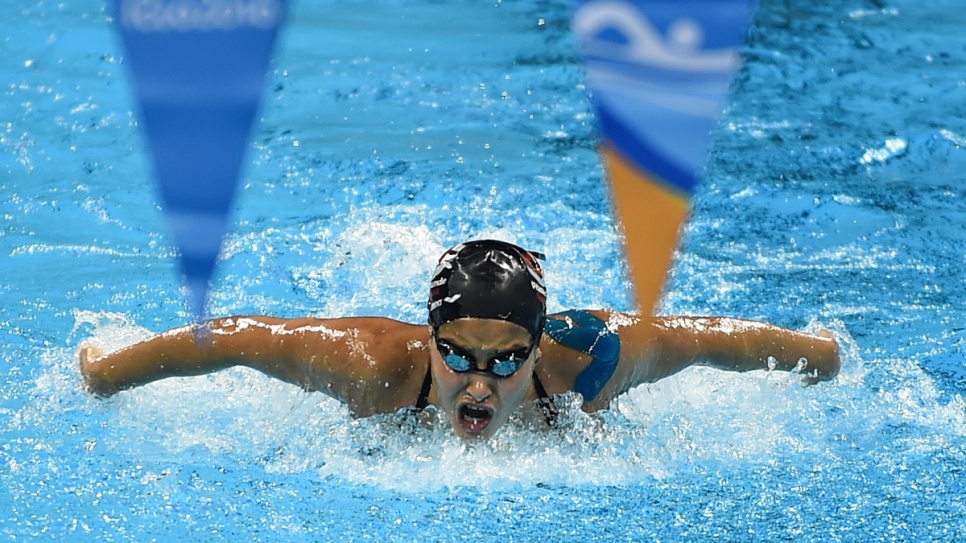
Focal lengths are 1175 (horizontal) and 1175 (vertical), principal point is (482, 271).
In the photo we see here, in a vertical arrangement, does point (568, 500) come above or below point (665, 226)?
below

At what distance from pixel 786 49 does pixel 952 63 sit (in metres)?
0.97

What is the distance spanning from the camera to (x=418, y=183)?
5273 millimetres

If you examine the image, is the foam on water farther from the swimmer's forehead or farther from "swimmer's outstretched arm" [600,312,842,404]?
the swimmer's forehead

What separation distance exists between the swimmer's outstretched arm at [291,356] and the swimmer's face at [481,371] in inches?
7.5

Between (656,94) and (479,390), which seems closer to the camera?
(656,94)

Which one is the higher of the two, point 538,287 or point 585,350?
point 538,287

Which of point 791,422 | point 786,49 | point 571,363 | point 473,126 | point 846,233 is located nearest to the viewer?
point 571,363

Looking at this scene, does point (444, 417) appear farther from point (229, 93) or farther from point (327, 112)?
point (327, 112)

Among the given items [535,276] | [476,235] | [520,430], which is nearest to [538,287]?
[535,276]

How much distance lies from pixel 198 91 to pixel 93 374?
1.35 metres

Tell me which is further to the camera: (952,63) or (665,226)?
(952,63)

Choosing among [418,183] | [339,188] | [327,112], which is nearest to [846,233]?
[418,183]

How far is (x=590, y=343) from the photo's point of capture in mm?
3367

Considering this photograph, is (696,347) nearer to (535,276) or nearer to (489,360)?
(535,276)
